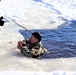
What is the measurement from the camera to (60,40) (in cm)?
739

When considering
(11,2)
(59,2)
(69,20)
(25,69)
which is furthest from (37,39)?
(59,2)

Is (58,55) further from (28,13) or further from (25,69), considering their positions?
(28,13)

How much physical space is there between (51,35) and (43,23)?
1475mm

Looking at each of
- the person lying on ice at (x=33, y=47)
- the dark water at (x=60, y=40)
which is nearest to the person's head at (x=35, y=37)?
the person lying on ice at (x=33, y=47)

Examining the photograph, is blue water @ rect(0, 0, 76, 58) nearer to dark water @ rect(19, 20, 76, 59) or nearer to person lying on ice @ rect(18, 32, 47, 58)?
dark water @ rect(19, 20, 76, 59)

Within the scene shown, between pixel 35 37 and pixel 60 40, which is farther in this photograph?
pixel 60 40

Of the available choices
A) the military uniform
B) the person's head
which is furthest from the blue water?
the person's head

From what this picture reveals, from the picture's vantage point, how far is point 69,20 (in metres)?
9.84

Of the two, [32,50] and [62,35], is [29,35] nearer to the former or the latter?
[62,35]

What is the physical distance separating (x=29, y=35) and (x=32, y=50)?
1.70 metres

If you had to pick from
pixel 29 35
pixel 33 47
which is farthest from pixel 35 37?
pixel 29 35

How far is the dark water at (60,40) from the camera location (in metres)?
6.34

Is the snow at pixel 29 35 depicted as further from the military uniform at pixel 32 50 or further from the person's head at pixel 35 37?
the person's head at pixel 35 37

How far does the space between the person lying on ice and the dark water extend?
7.3 inches
